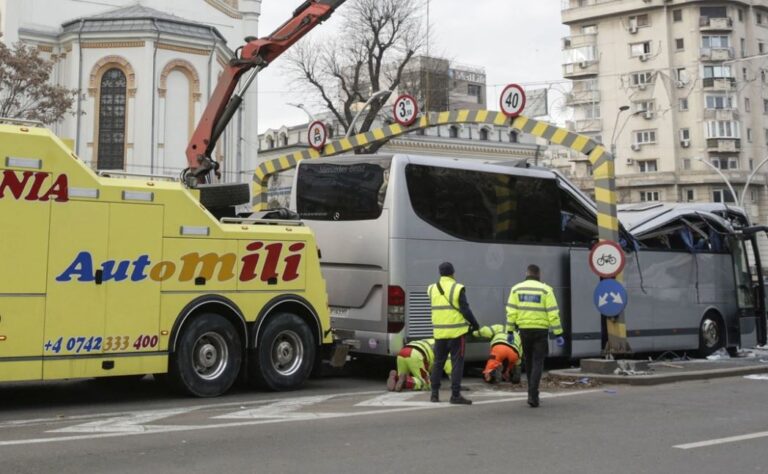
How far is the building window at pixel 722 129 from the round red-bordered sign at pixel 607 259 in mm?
58137

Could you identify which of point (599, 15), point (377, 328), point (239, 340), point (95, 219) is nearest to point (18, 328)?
point (95, 219)

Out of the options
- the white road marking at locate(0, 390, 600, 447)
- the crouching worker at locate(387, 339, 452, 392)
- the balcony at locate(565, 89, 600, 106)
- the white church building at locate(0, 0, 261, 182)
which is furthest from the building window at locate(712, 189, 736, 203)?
the white road marking at locate(0, 390, 600, 447)

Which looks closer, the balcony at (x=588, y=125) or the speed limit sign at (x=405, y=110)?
the speed limit sign at (x=405, y=110)

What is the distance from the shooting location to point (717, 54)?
67.2 metres

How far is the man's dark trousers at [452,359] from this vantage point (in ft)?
33.4

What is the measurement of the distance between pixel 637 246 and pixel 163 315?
31.0ft

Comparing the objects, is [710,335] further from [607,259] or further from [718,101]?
[718,101]

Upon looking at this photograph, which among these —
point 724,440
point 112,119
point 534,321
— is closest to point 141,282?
point 534,321

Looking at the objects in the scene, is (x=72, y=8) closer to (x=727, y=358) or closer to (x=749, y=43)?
(x=727, y=358)

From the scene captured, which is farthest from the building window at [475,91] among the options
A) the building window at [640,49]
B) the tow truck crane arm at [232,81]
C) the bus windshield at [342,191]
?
the bus windshield at [342,191]

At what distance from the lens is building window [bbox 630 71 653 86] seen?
68.8m

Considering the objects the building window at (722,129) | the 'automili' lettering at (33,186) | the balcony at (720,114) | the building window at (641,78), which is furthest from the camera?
the building window at (641,78)

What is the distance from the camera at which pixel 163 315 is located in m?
10.1

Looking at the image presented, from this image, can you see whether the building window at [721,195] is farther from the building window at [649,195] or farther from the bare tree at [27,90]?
the bare tree at [27,90]
